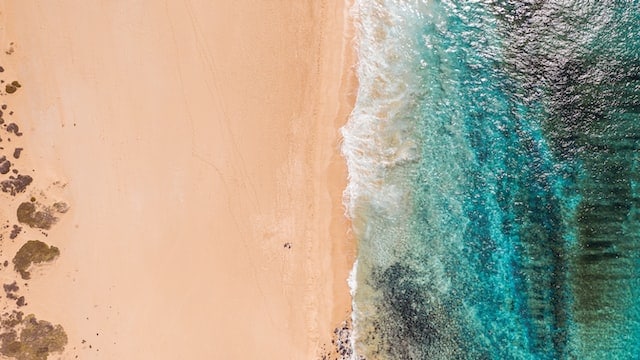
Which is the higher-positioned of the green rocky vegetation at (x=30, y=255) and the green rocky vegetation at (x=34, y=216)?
the green rocky vegetation at (x=34, y=216)

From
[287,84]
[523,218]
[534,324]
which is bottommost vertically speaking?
[534,324]

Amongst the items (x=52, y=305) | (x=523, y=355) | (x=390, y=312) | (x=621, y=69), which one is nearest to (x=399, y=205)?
(x=390, y=312)

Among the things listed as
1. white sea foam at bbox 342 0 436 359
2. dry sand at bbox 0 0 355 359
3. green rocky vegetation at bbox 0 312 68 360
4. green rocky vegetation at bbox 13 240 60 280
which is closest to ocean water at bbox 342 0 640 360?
white sea foam at bbox 342 0 436 359

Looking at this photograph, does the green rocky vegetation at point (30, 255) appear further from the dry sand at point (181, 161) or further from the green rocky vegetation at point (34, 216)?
the green rocky vegetation at point (34, 216)

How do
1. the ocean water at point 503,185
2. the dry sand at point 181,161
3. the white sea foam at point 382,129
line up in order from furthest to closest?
the ocean water at point 503,185
the white sea foam at point 382,129
the dry sand at point 181,161

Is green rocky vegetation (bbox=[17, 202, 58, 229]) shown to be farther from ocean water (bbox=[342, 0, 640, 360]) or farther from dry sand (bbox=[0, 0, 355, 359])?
ocean water (bbox=[342, 0, 640, 360])

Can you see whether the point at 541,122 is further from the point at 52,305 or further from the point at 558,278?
the point at 52,305

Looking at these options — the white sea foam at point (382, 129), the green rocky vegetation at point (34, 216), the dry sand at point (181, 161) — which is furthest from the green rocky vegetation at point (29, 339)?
the white sea foam at point (382, 129)
